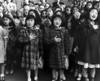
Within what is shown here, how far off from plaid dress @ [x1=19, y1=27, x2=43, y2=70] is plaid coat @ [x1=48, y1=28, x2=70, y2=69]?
281mm

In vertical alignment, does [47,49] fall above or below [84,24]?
below

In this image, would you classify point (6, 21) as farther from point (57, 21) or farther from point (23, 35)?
point (57, 21)

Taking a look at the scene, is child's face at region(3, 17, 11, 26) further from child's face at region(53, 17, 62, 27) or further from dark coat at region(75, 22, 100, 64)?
dark coat at region(75, 22, 100, 64)

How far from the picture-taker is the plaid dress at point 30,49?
4.55 meters

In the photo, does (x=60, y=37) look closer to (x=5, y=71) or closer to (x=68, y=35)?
(x=68, y=35)

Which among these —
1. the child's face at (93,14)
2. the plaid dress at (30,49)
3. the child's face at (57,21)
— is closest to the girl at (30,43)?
the plaid dress at (30,49)

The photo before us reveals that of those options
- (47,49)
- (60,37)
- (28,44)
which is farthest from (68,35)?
(28,44)

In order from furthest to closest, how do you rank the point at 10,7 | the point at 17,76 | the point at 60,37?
the point at 10,7, the point at 17,76, the point at 60,37

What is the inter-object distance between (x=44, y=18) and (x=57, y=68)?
138 centimetres

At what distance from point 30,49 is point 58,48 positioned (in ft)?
1.82

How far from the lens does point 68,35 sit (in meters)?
4.64

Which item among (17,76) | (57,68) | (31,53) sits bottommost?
(17,76)

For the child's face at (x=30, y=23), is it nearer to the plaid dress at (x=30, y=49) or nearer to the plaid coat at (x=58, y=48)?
the plaid dress at (x=30, y=49)

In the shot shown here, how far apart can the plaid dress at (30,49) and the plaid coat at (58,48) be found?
281mm
